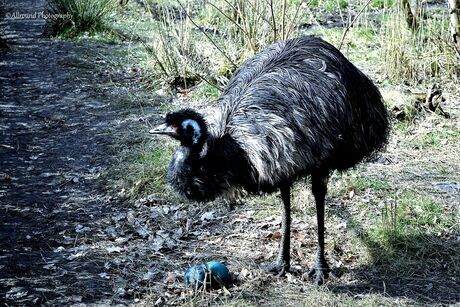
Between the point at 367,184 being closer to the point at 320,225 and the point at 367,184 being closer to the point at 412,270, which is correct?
the point at 412,270

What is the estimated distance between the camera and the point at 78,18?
11.0 meters

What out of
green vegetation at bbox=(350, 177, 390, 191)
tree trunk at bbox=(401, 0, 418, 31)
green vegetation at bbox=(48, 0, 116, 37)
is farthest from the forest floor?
green vegetation at bbox=(48, 0, 116, 37)

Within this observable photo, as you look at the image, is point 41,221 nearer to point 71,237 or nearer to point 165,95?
point 71,237

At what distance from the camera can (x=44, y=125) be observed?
716 cm

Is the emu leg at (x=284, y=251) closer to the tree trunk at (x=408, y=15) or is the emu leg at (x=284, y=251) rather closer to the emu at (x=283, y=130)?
the emu at (x=283, y=130)

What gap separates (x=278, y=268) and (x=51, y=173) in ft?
8.62

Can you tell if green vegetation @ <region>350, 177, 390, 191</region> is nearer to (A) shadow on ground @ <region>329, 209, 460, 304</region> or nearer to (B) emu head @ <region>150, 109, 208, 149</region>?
(A) shadow on ground @ <region>329, 209, 460, 304</region>

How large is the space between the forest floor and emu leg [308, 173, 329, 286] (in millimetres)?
74

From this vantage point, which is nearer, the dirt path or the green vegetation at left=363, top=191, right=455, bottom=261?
the dirt path

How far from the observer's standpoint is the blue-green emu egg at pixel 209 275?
3.96m

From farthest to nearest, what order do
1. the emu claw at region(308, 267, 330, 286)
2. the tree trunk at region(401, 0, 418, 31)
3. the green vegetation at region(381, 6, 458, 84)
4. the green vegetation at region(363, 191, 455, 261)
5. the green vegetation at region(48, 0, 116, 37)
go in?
the green vegetation at region(48, 0, 116, 37) < the tree trunk at region(401, 0, 418, 31) < the green vegetation at region(381, 6, 458, 84) < the green vegetation at region(363, 191, 455, 261) < the emu claw at region(308, 267, 330, 286)

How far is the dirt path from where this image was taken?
416cm

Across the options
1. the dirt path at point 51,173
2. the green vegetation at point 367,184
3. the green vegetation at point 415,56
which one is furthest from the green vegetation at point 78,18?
the green vegetation at point 367,184

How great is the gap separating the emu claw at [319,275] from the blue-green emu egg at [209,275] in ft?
1.73
